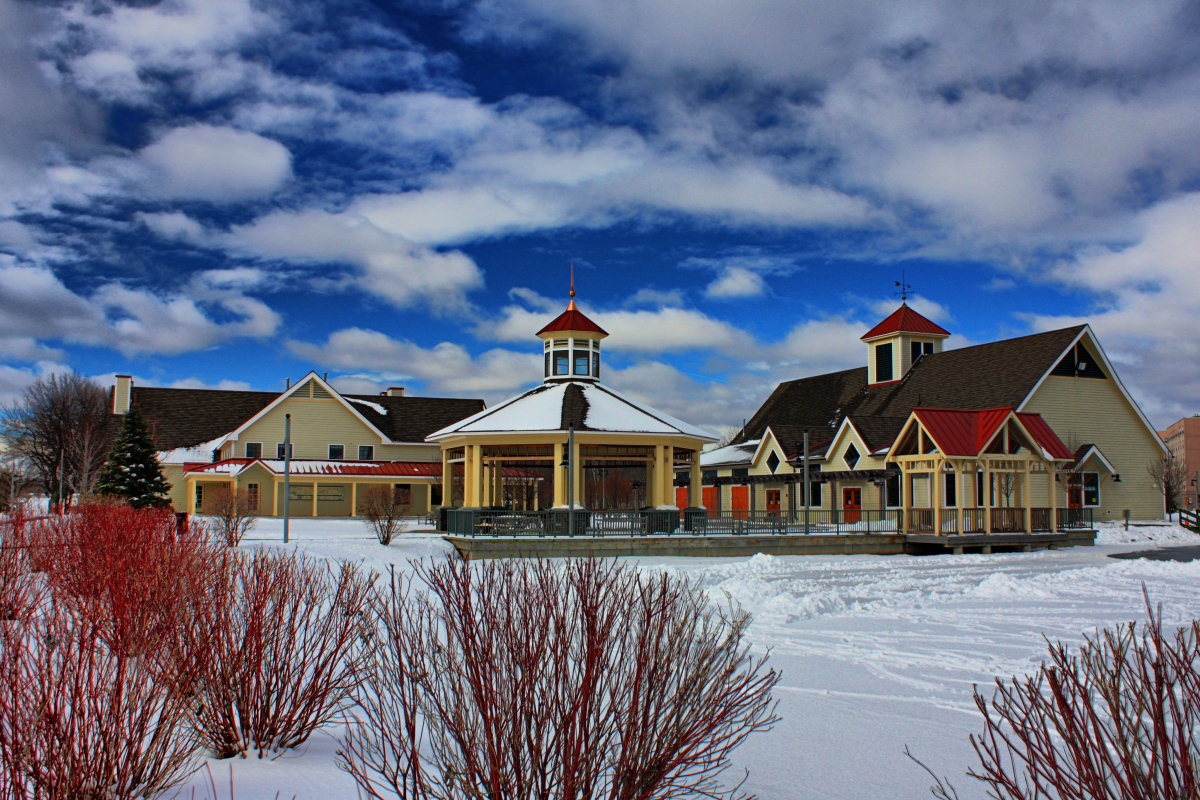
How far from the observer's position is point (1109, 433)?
40.2 meters

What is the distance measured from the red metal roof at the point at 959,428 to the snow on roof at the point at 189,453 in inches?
1464

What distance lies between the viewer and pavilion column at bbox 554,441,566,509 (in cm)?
3008

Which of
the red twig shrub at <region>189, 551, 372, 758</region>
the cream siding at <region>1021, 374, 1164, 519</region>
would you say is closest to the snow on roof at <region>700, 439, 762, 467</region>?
the cream siding at <region>1021, 374, 1164, 519</region>

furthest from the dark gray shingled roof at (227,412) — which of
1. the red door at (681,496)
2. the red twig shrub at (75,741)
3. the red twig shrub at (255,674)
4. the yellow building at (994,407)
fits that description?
the red twig shrub at (75,741)

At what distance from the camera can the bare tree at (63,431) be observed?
51.4 metres

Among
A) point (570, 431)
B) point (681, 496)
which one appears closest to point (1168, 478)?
point (681, 496)

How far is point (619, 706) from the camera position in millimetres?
4898

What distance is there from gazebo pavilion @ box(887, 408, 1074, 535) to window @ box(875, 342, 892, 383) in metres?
15.7

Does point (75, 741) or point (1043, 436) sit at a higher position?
point (1043, 436)

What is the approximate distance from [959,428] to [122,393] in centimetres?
4824

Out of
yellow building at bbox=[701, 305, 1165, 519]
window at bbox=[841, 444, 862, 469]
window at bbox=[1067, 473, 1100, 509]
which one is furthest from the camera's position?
window at bbox=[841, 444, 862, 469]

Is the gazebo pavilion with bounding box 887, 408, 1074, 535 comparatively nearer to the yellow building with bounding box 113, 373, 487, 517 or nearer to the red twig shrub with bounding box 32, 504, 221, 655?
the yellow building with bounding box 113, 373, 487, 517

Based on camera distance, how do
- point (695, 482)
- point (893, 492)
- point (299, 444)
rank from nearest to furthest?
point (695, 482) → point (893, 492) → point (299, 444)

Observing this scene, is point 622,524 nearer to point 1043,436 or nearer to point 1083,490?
point 1043,436
